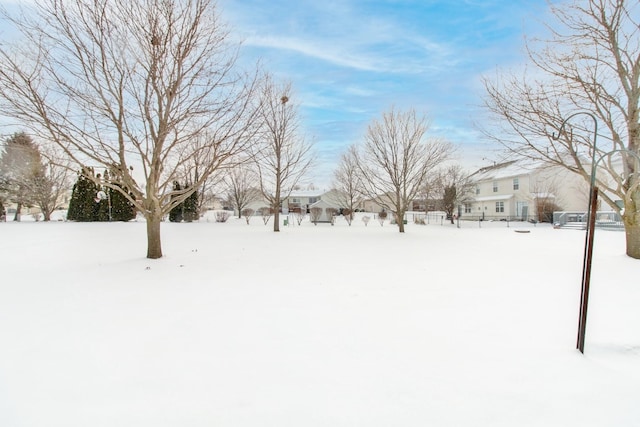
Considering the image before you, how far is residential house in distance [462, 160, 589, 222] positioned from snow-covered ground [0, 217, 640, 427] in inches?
1018

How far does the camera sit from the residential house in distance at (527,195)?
29.3 meters

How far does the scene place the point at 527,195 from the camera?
33.0m

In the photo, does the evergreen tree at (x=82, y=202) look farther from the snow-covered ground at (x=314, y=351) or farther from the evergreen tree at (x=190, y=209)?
the snow-covered ground at (x=314, y=351)

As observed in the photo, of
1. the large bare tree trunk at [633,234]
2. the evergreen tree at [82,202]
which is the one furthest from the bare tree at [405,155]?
the evergreen tree at [82,202]

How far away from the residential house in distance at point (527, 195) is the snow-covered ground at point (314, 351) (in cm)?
2587

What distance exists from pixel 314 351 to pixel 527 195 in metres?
37.9

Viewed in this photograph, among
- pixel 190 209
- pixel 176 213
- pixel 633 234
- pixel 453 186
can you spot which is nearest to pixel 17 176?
pixel 176 213

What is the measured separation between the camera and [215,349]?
3055 mm

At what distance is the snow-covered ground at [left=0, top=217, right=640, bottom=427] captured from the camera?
218 centimetres

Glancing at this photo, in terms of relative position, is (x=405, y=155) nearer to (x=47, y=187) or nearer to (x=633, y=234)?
(x=633, y=234)

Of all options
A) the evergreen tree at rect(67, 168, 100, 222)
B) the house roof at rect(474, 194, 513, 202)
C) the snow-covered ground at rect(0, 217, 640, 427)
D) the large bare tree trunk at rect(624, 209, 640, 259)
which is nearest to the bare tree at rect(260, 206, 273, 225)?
the evergreen tree at rect(67, 168, 100, 222)

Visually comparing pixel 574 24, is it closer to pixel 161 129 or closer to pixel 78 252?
pixel 161 129

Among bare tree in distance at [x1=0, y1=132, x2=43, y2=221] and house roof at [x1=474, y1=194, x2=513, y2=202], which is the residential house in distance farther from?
bare tree in distance at [x1=0, y1=132, x2=43, y2=221]

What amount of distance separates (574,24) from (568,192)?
29272 millimetres
